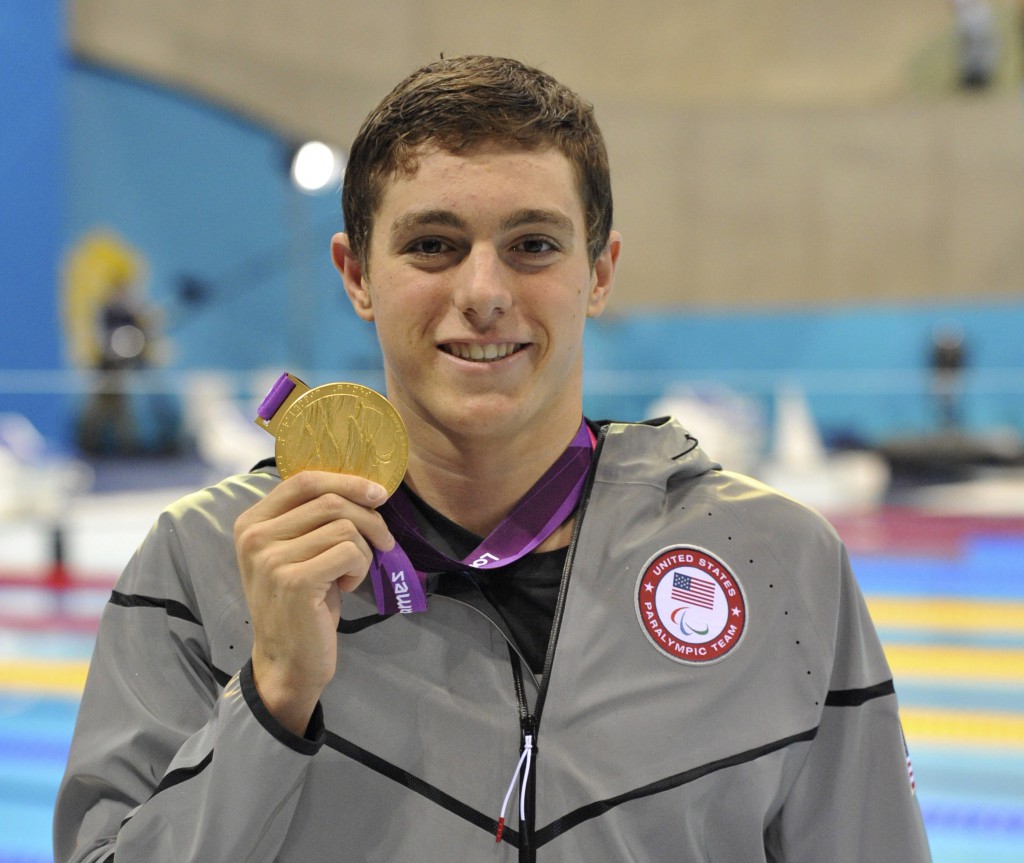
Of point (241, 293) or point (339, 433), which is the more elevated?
point (241, 293)

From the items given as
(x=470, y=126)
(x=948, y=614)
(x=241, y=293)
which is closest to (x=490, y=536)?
(x=470, y=126)

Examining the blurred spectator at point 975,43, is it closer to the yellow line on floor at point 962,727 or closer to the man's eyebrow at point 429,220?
the yellow line on floor at point 962,727

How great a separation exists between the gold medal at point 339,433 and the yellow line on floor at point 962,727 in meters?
3.59

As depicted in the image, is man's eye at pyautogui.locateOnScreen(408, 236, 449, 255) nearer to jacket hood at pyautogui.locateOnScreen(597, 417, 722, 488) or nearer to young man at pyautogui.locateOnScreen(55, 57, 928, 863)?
young man at pyautogui.locateOnScreen(55, 57, 928, 863)

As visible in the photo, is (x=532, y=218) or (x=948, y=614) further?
(x=948, y=614)

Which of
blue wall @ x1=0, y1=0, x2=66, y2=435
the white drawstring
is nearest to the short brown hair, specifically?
the white drawstring

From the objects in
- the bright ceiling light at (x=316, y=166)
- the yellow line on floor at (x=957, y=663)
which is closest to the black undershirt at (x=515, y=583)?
the yellow line on floor at (x=957, y=663)

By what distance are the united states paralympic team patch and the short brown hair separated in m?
0.38

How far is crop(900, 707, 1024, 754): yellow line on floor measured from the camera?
14.3 feet

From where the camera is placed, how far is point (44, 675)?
516cm

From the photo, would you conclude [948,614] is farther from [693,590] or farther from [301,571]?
[301,571]

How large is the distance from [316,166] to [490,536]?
13183mm

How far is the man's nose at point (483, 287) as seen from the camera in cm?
126

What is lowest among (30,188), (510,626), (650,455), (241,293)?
(510,626)
